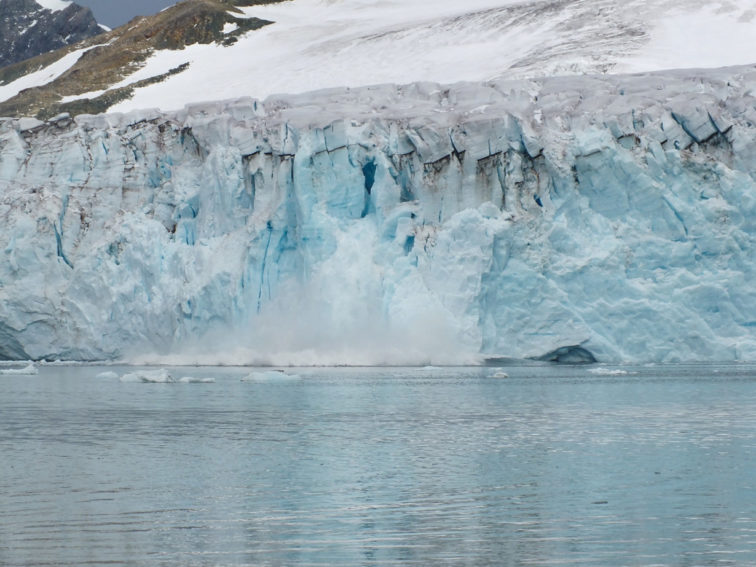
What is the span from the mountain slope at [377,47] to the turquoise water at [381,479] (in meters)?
12.3

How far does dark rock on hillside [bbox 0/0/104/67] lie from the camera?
5653 centimetres

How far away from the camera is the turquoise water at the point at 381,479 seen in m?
5.91

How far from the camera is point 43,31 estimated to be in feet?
186

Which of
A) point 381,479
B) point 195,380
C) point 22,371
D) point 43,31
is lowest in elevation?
point 195,380

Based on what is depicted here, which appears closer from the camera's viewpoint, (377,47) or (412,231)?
(412,231)

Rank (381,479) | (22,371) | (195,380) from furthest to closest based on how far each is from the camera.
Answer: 1. (22,371)
2. (195,380)
3. (381,479)

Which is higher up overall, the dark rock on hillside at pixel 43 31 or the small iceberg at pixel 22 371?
the dark rock on hillside at pixel 43 31

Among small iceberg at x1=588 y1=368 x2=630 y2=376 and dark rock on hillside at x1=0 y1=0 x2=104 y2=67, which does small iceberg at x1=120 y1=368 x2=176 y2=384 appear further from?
dark rock on hillside at x1=0 y1=0 x2=104 y2=67

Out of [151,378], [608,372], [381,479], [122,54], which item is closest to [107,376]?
[151,378]

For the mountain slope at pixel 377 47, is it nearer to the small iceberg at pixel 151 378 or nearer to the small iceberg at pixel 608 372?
the small iceberg at pixel 608 372

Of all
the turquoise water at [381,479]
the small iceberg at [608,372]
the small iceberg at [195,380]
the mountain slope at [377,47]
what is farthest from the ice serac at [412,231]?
the turquoise water at [381,479]

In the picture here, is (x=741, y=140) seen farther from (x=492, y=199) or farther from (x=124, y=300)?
(x=124, y=300)

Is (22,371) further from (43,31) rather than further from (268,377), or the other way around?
(43,31)

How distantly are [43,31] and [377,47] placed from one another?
3262 cm
